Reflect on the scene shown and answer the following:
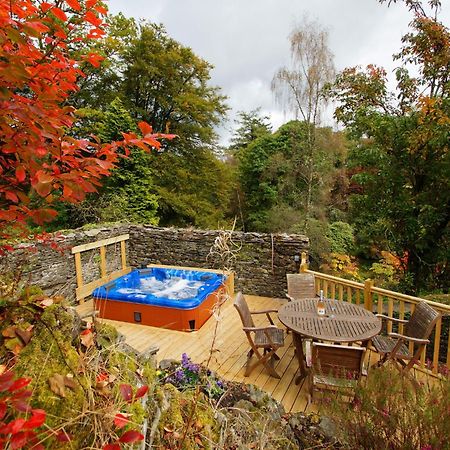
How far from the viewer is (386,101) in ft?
21.6

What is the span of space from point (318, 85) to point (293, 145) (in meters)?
3.43

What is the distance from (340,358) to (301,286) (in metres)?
2.05

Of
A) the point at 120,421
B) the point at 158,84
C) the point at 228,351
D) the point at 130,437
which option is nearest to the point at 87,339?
the point at 120,421

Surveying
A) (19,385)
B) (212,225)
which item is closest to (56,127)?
(19,385)

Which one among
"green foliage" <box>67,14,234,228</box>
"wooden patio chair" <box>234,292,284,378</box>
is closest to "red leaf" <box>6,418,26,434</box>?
"wooden patio chair" <box>234,292,284,378</box>

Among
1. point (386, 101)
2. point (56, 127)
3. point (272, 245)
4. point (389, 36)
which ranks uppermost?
point (389, 36)

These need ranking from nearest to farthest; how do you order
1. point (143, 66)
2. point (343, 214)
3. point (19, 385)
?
point (19, 385), point (143, 66), point (343, 214)

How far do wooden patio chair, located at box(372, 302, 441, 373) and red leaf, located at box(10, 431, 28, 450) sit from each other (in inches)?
138

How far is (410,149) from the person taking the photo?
5.61 m

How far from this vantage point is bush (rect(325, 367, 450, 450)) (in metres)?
1.58

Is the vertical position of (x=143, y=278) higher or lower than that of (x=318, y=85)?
lower

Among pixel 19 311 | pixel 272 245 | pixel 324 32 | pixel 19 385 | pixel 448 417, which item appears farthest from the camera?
pixel 324 32

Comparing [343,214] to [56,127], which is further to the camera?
[343,214]

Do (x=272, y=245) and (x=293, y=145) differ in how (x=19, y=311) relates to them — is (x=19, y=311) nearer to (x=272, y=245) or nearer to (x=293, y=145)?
(x=272, y=245)
